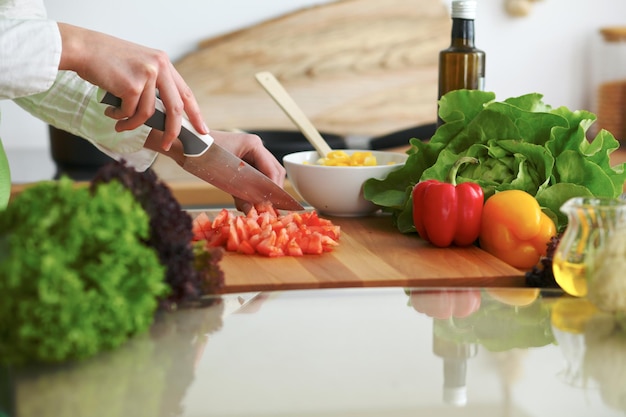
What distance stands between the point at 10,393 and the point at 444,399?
0.37 meters

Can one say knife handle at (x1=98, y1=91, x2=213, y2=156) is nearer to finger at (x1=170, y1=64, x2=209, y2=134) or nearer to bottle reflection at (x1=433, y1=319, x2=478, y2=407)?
finger at (x1=170, y1=64, x2=209, y2=134)

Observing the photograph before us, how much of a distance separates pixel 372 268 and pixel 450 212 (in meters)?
0.18

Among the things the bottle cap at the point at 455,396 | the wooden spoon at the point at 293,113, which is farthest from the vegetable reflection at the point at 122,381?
the wooden spoon at the point at 293,113

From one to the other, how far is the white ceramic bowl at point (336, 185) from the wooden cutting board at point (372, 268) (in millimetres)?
203

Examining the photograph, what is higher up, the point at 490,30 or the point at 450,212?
the point at 490,30

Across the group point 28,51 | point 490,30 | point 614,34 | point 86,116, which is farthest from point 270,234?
point 614,34

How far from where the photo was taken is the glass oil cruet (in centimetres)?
96

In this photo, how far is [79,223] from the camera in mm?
739

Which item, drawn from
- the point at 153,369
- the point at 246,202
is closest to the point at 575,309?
the point at 153,369

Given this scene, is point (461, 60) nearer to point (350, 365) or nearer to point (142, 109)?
point (142, 109)

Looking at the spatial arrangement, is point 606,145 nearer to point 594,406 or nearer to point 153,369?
point 594,406

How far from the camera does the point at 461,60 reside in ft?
5.35

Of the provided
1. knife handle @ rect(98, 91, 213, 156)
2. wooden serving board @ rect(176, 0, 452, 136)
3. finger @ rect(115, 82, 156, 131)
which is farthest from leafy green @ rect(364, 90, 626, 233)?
wooden serving board @ rect(176, 0, 452, 136)

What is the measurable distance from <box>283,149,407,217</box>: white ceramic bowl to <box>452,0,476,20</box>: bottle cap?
11.2 inches
